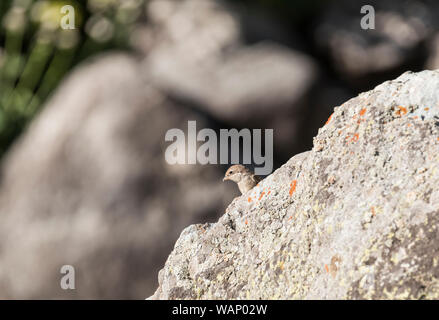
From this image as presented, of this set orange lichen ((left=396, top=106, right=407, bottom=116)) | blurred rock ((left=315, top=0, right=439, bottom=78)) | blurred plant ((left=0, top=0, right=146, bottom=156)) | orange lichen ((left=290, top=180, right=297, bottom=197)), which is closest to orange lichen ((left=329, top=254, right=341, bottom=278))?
orange lichen ((left=290, top=180, right=297, bottom=197))

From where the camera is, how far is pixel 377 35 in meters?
14.7

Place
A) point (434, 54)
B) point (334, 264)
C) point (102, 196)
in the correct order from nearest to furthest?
point (334, 264)
point (102, 196)
point (434, 54)

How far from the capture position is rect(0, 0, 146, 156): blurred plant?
42.2 feet

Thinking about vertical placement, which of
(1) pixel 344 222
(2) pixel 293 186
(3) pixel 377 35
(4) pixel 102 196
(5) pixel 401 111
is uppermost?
(3) pixel 377 35

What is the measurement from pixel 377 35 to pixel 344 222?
42.4 feet

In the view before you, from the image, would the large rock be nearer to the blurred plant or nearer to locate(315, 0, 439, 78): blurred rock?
the blurred plant

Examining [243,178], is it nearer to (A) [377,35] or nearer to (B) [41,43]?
(B) [41,43]

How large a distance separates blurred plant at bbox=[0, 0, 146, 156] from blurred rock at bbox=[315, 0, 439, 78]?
485cm

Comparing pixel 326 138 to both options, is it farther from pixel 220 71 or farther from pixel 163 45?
pixel 163 45

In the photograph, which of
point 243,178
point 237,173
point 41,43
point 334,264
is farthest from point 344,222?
point 41,43

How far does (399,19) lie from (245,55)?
5.09m

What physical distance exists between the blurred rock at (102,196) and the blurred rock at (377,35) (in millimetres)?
5988

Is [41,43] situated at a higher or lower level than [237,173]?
higher
